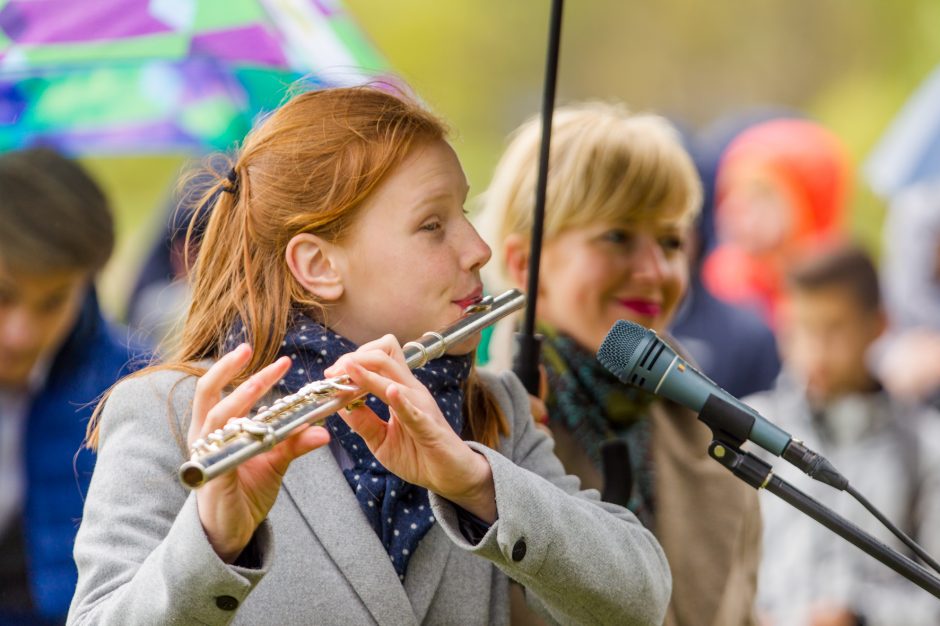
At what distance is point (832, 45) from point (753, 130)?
6.80 m

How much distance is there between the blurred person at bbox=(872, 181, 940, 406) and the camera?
6898 millimetres

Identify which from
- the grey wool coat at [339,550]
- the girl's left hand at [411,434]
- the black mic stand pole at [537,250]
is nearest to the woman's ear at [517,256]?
the black mic stand pole at [537,250]

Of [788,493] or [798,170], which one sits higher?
[788,493]

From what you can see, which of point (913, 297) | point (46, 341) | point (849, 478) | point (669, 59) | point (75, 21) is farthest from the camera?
point (669, 59)

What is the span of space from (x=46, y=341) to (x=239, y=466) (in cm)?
225

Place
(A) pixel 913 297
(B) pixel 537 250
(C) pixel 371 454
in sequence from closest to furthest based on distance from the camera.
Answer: (C) pixel 371 454 → (B) pixel 537 250 → (A) pixel 913 297

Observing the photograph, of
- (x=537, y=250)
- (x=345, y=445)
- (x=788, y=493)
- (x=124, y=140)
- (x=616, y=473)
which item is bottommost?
(x=124, y=140)

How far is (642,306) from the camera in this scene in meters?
3.46

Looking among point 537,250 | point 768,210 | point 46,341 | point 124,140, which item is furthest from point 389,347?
point 768,210

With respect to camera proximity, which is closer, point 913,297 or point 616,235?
point 616,235

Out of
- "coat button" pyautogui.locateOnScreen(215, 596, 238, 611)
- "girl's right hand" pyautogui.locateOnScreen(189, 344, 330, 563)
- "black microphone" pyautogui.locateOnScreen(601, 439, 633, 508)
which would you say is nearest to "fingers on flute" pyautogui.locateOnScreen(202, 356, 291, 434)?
"girl's right hand" pyautogui.locateOnScreen(189, 344, 330, 563)

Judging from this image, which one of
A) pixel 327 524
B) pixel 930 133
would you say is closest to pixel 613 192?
pixel 327 524

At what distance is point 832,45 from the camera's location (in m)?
14.5

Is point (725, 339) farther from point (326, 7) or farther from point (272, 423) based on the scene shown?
point (272, 423)
